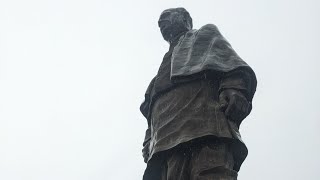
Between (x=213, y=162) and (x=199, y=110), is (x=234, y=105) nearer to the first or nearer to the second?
(x=199, y=110)

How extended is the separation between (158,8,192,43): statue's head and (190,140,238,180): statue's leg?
1.99 metres

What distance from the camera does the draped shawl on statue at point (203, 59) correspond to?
5.27m

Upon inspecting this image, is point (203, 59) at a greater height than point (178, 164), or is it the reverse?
point (203, 59)

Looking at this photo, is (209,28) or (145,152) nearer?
(145,152)

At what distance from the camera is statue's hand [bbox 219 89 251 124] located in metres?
4.91

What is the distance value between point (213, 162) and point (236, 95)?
73cm

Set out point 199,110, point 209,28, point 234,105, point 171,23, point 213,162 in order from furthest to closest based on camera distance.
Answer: point 171,23, point 209,28, point 199,110, point 234,105, point 213,162

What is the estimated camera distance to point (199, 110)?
511cm

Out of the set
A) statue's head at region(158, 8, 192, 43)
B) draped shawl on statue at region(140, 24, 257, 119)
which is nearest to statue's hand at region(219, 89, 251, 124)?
draped shawl on statue at region(140, 24, 257, 119)

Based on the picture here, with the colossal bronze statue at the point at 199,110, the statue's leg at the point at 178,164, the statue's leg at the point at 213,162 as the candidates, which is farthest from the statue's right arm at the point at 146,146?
the statue's leg at the point at 213,162

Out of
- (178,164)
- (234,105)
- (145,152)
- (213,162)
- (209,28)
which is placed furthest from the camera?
(209,28)

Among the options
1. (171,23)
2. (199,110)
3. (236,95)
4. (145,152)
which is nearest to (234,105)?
(236,95)

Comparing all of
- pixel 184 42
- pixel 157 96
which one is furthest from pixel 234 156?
pixel 184 42

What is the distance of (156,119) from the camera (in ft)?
18.0
